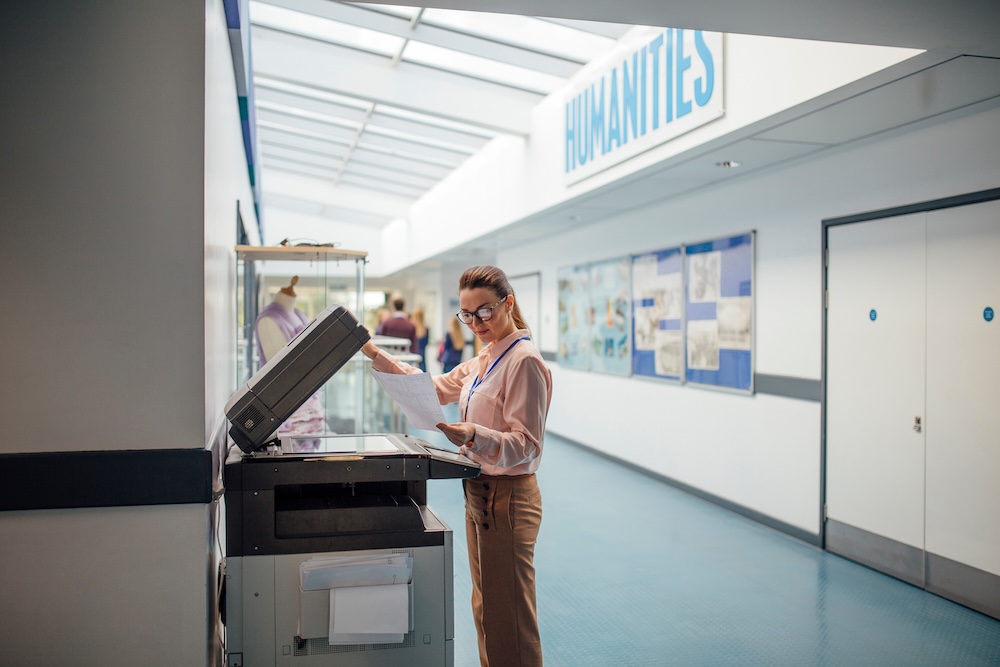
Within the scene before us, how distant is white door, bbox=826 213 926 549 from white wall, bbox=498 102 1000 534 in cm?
14

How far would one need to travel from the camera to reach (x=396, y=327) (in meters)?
9.21

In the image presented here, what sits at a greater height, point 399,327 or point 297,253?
point 297,253

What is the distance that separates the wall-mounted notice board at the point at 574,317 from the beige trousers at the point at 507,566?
19.1 feet

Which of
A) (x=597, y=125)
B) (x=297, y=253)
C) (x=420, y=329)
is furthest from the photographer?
(x=420, y=329)

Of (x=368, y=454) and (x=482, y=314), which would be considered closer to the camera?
(x=368, y=454)

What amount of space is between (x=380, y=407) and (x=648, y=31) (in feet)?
19.3

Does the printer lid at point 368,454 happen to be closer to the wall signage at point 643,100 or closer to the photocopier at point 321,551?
the photocopier at point 321,551

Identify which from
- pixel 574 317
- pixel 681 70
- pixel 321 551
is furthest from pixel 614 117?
pixel 321 551

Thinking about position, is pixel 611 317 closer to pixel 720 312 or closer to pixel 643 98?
pixel 720 312

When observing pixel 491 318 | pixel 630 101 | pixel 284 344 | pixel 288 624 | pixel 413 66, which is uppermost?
pixel 413 66

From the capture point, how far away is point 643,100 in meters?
4.98

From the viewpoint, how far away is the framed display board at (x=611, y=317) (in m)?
7.18

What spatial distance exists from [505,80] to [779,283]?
3222 mm

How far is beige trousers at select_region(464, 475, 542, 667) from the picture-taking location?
2271mm
